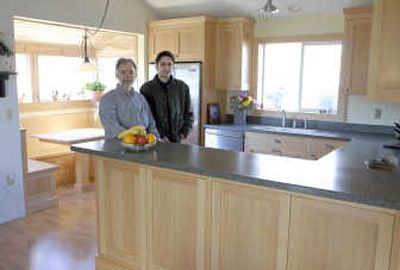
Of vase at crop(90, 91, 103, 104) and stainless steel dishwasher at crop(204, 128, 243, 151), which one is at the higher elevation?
vase at crop(90, 91, 103, 104)

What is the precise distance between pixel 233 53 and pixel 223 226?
3122 millimetres

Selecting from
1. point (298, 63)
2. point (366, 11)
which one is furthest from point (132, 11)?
point (366, 11)

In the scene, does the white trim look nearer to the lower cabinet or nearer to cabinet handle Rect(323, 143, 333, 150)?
the lower cabinet

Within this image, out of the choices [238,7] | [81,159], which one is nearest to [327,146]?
[238,7]

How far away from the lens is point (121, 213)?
2.61 meters

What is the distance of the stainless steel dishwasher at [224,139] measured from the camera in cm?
467

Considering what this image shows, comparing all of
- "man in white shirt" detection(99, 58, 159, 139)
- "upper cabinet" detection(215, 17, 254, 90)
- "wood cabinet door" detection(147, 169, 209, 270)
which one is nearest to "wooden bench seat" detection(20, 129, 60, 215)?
"man in white shirt" detection(99, 58, 159, 139)

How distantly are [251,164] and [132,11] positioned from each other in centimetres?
343

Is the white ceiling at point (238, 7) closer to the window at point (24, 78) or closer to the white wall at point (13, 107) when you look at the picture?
the white wall at point (13, 107)

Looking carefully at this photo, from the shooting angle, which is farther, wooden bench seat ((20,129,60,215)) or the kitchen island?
wooden bench seat ((20,129,60,215))


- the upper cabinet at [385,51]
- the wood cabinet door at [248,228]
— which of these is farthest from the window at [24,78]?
the upper cabinet at [385,51]

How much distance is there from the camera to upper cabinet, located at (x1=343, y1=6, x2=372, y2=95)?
4.02 meters

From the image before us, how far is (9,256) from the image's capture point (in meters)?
3.06

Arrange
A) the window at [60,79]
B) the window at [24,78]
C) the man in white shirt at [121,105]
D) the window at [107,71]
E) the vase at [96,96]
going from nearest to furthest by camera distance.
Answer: the man in white shirt at [121,105]
the window at [24,78]
the window at [60,79]
the vase at [96,96]
the window at [107,71]
